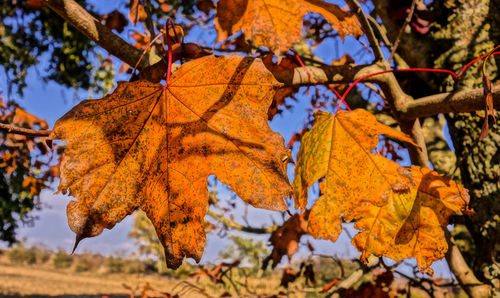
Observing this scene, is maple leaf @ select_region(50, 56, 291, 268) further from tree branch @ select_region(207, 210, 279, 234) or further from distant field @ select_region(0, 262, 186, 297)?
distant field @ select_region(0, 262, 186, 297)

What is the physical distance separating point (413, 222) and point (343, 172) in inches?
9.4

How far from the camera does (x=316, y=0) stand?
855mm

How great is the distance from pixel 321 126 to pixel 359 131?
0.10 metres

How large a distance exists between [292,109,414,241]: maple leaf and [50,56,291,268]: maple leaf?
208mm

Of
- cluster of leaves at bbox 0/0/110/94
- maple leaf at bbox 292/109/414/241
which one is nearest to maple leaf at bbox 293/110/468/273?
maple leaf at bbox 292/109/414/241

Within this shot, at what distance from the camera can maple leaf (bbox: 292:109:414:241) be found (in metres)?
0.76

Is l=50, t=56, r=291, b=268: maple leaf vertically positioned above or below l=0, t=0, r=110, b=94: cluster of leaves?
below

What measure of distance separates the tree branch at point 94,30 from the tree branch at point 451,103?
842 mm

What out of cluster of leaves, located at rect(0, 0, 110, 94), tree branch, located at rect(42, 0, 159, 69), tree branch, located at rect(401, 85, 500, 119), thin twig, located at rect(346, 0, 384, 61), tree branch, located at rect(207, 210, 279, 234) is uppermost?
cluster of leaves, located at rect(0, 0, 110, 94)

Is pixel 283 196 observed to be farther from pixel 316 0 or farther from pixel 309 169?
pixel 316 0

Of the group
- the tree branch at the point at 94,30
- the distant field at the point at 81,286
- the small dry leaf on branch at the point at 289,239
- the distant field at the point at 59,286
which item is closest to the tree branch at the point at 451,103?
the tree branch at the point at 94,30

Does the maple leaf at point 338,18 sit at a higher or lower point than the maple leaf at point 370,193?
higher

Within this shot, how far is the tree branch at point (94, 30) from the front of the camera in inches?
30.9

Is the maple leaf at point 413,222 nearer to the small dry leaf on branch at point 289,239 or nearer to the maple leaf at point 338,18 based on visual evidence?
the maple leaf at point 338,18
